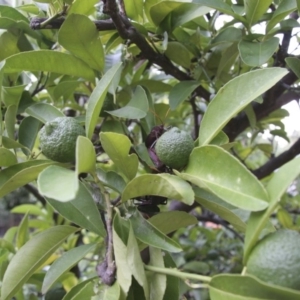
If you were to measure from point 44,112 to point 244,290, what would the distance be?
0.42 metres

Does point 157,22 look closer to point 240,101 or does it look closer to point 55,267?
point 240,101

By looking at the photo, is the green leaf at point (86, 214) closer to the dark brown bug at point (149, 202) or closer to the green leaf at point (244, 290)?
the dark brown bug at point (149, 202)

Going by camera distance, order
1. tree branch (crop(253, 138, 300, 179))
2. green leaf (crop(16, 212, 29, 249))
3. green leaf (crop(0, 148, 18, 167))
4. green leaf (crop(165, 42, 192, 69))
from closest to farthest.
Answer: green leaf (crop(0, 148, 18, 167)) < green leaf (crop(165, 42, 192, 69)) < green leaf (crop(16, 212, 29, 249)) < tree branch (crop(253, 138, 300, 179))

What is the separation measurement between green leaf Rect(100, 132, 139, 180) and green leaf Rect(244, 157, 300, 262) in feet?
0.63

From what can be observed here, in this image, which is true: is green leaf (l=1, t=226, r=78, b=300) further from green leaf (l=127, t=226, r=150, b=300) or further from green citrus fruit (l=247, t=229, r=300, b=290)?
green citrus fruit (l=247, t=229, r=300, b=290)

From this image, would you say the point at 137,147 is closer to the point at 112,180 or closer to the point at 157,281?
the point at 112,180

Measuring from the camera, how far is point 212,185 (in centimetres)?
48

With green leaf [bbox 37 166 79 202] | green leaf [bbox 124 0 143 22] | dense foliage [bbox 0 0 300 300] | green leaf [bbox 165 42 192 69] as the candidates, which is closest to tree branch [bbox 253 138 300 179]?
dense foliage [bbox 0 0 300 300]

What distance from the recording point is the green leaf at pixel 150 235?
0.53m

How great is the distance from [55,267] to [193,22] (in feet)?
1.93

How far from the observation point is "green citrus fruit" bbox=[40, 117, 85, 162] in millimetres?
564

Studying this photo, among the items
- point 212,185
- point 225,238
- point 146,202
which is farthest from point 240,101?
point 225,238

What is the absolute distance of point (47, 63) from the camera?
26.9 inches

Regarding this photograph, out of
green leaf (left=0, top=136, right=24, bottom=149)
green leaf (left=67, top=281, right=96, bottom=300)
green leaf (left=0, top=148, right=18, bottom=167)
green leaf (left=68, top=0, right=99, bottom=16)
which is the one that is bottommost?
green leaf (left=67, top=281, right=96, bottom=300)
